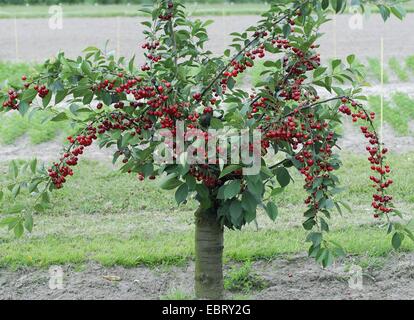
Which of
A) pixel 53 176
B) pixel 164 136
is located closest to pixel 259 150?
pixel 164 136

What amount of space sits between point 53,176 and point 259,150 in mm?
972

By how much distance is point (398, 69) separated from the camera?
996 cm

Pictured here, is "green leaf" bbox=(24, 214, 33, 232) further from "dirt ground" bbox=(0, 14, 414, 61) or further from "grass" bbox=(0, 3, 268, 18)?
"grass" bbox=(0, 3, 268, 18)

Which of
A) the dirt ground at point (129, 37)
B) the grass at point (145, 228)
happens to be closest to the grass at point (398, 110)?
the grass at point (145, 228)

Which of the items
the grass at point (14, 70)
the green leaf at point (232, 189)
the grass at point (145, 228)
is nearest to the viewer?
the green leaf at point (232, 189)

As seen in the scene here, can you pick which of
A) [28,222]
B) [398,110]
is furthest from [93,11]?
[28,222]

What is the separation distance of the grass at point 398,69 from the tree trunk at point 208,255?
640 centimetres

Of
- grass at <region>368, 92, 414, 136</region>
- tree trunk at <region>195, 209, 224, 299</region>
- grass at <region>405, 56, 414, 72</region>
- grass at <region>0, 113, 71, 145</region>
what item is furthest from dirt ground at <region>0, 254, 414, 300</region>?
grass at <region>405, 56, 414, 72</region>

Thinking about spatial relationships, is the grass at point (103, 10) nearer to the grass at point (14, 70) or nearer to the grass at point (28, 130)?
the grass at point (14, 70)

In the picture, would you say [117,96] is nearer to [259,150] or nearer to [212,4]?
[259,150]

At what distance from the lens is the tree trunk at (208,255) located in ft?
12.5

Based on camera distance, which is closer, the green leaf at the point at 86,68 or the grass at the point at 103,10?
the green leaf at the point at 86,68
